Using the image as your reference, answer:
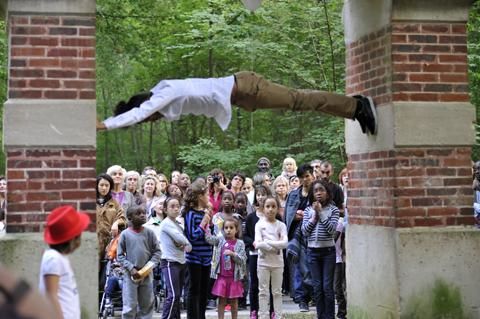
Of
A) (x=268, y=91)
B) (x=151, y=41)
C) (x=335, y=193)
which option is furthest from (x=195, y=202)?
(x=151, y=41)

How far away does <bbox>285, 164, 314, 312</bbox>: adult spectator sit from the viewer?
1083 cm

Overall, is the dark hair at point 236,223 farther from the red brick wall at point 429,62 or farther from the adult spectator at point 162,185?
the red brick wall at point 429,62

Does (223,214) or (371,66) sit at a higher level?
(371,66)

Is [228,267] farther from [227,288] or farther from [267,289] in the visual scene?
[267,289]

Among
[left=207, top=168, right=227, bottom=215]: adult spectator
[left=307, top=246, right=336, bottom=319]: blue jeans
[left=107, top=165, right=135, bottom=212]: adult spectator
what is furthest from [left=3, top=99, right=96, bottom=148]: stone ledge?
[left=207, top=168, right=227, bottom=215]: adult spectator

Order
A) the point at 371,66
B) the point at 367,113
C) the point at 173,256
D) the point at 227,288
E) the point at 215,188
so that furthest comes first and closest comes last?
the point at 215,188
the point at 227,288
the point at 173,256
the point at 371,66
the point at 367,113

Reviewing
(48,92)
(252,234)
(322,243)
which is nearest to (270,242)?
(322,243)

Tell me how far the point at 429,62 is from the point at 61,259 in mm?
3897

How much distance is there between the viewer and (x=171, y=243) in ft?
30.9

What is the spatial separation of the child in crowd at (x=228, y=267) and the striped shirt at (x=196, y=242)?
0.11 metres

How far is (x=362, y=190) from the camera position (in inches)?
300

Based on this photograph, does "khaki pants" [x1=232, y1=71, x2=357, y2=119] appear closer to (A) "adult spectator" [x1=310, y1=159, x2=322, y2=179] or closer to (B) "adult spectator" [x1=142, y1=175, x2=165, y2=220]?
(A) "adult spectator" [x1=310, y1=159, x2=322, y2=179]

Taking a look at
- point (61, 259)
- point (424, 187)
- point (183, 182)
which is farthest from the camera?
point (183, 182)

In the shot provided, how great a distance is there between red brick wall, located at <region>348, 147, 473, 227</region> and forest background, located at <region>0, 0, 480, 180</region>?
7.02 m
